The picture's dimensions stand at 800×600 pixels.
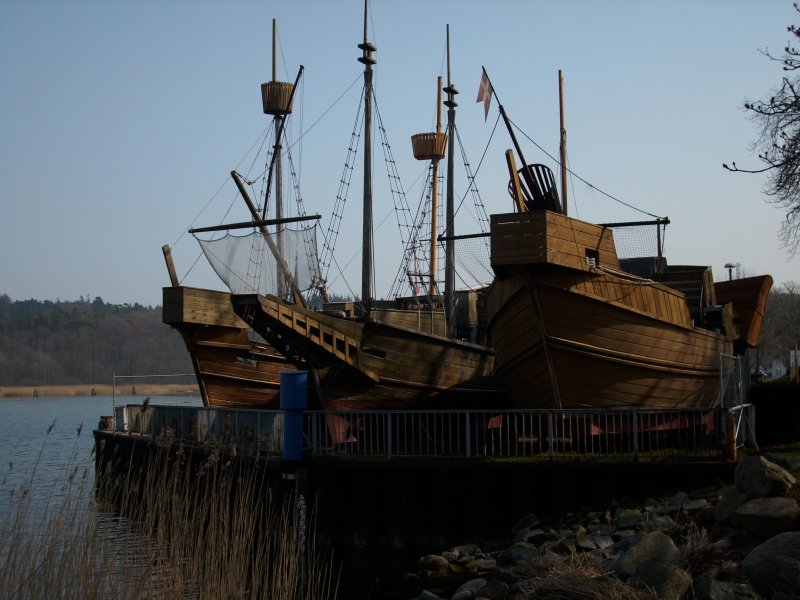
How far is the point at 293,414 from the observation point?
17359mm

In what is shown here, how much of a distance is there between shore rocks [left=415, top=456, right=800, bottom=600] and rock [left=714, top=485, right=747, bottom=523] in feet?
0.06

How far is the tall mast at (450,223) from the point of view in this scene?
2934 cm

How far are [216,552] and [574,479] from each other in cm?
752

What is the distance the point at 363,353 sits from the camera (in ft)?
77.9

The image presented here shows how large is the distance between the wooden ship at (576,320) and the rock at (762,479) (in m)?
6.32

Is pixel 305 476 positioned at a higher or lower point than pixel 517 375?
lower

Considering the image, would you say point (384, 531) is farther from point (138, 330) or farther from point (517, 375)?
point (138, 330)

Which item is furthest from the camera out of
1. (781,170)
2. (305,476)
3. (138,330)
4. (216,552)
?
(138,330)

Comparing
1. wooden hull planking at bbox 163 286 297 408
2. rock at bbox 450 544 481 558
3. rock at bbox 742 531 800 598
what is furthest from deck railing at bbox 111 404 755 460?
rock at bbox 742 531 800 598

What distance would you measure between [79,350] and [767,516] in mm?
155014

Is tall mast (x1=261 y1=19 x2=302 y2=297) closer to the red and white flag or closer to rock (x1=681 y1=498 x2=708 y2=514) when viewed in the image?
the red and white flag

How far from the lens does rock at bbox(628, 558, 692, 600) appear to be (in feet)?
30.3

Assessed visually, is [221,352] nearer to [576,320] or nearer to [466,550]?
[576,320]

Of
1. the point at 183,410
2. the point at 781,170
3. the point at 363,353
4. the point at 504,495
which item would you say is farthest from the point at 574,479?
the point at 183,410
